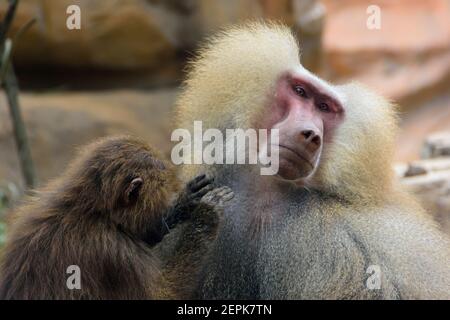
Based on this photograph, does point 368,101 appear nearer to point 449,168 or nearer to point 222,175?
point 222,175

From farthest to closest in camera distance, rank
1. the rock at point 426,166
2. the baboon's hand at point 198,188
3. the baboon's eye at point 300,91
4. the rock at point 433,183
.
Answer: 1. the rock at point 426,166
2. the rock at point 433,183
3. the baboon's eye at point 300,91
4. the baboon's hand at point 198,188

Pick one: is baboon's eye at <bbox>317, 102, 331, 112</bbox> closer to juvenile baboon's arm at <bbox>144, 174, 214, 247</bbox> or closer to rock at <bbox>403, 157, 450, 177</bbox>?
juvenile baboon's arm at <bbox>144, 174, 214, 247</bbox>

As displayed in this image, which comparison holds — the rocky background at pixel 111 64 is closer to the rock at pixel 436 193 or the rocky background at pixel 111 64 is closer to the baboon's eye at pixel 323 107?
the rock at pixel 436 193

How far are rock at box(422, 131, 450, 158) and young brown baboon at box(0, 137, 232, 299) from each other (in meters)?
3.79

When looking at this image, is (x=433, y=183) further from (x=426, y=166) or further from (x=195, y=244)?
(x=195, y=244)

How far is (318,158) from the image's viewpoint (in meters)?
3.18

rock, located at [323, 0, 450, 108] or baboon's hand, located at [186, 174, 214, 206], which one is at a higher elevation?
rock, located at [323, 0, 450, 108]

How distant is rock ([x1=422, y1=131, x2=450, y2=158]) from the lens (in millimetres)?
6500

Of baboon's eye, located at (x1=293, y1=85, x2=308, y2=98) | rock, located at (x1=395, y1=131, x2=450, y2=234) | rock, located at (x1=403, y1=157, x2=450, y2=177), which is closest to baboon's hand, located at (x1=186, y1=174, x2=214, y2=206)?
baboon's eye, located at (x1=293, y1=85, x2=308, y2=98)

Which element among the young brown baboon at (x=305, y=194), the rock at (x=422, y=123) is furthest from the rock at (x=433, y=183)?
the rock at (x=422, y=123)

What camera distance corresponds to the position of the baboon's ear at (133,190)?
3049mm

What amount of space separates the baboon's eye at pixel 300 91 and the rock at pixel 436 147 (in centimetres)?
351

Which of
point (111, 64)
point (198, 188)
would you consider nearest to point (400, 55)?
point (111, 64)

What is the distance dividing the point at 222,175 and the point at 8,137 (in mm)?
4542
